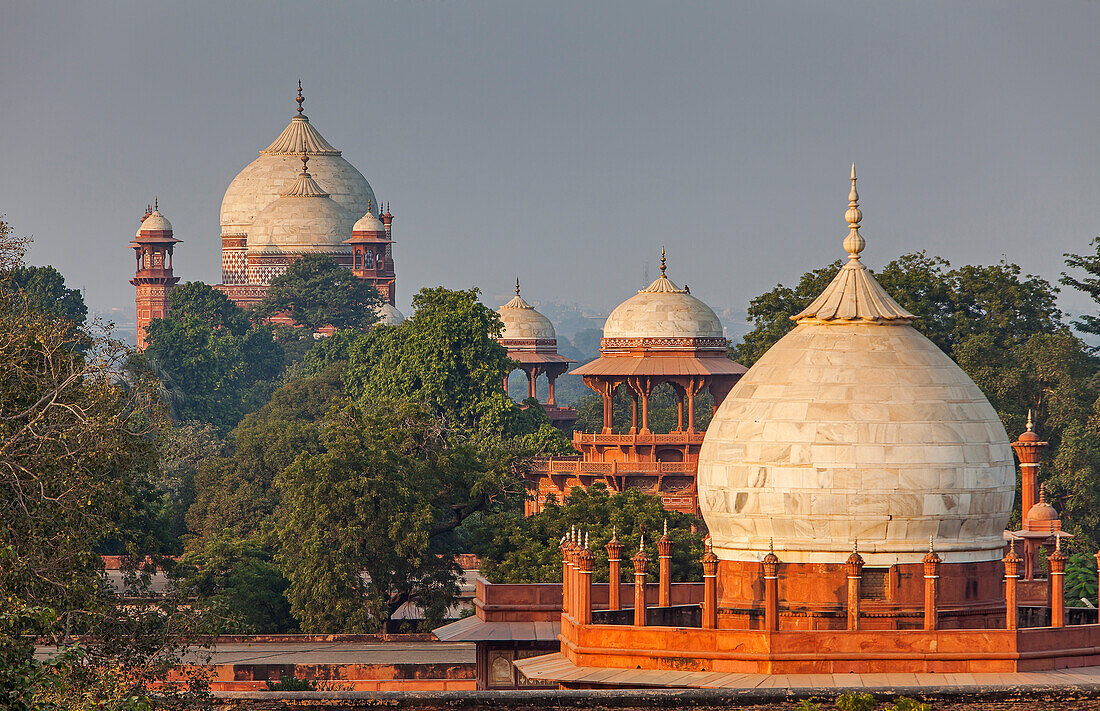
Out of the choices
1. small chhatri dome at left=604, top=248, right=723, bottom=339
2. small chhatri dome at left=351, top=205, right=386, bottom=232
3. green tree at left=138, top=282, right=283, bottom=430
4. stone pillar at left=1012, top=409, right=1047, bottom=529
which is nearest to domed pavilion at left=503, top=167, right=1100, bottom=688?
stone pillar at left=1012, top=409, right=1047, bottom=529

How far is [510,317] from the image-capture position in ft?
264

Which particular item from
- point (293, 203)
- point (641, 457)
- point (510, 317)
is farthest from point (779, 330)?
point (293, 203)

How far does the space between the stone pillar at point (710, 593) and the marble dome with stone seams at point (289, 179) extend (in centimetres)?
9310

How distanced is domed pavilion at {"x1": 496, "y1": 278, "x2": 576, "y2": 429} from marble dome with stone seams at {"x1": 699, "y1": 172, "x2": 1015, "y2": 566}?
48.0 m

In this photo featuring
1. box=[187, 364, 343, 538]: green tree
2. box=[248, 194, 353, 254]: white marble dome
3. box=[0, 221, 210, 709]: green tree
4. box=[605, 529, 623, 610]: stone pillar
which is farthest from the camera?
box=[248, 194, 353, 254]: white marble dome

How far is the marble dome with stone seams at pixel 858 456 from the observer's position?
30172 millimetres

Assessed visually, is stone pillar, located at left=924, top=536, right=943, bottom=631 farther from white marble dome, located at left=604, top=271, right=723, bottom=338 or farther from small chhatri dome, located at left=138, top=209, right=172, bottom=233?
A: small chhatri dome, located at left=138, top=209, right=172, bottom=233

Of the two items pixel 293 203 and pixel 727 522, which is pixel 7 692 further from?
pixel 293 203

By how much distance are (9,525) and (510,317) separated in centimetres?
5357

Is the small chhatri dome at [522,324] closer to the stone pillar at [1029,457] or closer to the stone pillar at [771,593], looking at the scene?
the stone pillar at [1029,457]

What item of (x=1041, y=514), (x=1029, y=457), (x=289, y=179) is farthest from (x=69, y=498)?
(x=289, y=179)

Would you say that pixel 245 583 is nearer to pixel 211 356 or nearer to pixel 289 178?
pixel 211 356

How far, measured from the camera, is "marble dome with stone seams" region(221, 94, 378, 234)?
12262cm

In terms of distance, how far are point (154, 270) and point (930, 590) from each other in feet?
290
